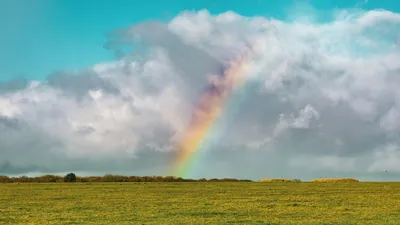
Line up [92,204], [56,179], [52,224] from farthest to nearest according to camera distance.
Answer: [56,179]
[92,204]
[52,224]

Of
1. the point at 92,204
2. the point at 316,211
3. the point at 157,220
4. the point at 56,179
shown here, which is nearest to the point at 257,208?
the point at 316,211

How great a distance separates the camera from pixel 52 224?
2575 cm

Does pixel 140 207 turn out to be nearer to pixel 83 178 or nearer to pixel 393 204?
pixel 393 204

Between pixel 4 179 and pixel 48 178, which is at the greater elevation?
pixel 48 178

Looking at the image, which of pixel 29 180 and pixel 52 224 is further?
pixel 29 180

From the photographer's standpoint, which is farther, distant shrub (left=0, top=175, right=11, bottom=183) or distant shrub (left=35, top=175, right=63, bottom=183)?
distant shrub (left=35, top=175, right=63, bottom=183)

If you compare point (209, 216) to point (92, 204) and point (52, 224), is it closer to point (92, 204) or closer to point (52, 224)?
point (52, 224)

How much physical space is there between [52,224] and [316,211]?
15.8 m

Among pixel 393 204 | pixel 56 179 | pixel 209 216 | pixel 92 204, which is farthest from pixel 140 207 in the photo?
pixel 56 179

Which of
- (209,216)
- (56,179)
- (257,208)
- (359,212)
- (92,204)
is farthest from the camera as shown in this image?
(56,179)

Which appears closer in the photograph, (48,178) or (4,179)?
(4,179)

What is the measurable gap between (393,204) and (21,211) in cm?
2578

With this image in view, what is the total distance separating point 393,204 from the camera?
37.5m

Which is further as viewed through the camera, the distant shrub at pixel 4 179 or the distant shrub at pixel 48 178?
the distant shrub at pixel 48 178
